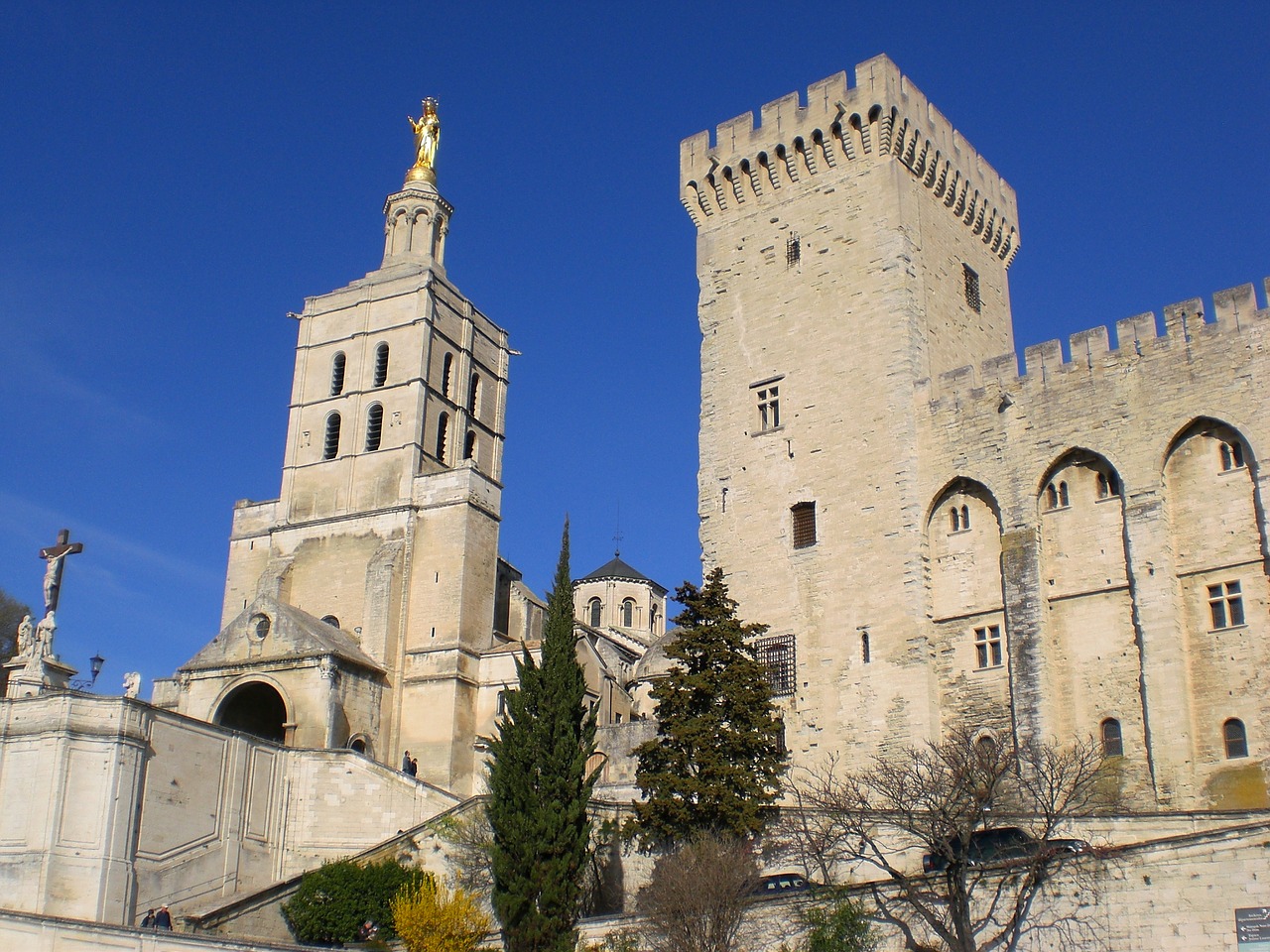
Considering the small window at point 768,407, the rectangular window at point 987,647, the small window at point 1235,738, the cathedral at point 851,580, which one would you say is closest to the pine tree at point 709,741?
the cathedral at point 851,580

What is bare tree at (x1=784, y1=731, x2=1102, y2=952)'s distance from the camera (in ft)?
65.2

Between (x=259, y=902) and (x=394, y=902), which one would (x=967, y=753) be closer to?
(x=394, y=902)

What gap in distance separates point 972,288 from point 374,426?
21112 mm

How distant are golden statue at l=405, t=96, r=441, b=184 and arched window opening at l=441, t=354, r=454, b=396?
7.83 metres

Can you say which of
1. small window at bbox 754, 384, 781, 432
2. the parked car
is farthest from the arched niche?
the parked car

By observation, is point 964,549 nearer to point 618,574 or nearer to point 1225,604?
point 1225,604

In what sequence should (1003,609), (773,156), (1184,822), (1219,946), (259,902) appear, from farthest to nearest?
(773,156)
(1003,609)
(259,902)
(1184,822)
(1219,946)

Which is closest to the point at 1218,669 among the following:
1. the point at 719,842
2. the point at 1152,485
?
the point at 1152,485

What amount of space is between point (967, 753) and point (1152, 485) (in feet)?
22.3

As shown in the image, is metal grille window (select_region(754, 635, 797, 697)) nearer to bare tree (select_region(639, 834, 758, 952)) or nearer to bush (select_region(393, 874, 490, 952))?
bare tree (select_region(639, 834, 758, 952))

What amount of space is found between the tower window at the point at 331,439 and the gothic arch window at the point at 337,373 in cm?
102

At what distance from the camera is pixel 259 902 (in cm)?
2545

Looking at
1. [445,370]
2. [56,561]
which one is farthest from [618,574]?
[56,561]

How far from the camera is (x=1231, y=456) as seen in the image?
2541cm
